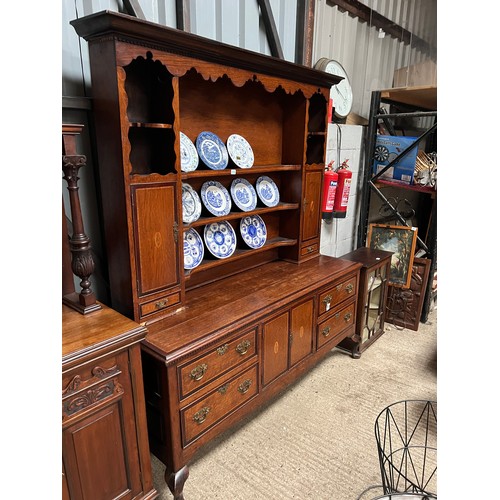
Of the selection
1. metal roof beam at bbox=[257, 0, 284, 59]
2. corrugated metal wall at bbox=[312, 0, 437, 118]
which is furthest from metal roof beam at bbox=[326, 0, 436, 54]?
metal roof beam at bbox=[257, 0, 284, 59]

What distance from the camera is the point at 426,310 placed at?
119 inches

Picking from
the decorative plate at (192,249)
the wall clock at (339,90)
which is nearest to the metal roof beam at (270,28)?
the wall clock at (339,90)

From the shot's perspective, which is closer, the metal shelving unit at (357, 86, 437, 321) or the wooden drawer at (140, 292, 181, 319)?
the wooden drawer at (140, 292, 181, 319)

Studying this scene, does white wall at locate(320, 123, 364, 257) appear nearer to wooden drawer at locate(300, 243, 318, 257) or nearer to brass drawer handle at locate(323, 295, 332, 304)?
wooden drawer at locate(300, 243, 318, 257)

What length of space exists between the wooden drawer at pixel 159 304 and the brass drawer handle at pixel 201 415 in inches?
16.9

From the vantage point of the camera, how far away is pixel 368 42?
3004 millimetres

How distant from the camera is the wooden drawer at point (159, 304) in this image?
4.89ft

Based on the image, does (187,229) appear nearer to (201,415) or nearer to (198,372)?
(198,372)

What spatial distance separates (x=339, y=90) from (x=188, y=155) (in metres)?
1.52

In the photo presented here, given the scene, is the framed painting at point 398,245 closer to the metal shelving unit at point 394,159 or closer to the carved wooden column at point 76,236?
the metal shelving unit at point 394,159

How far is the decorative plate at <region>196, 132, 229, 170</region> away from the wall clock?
112 centimetres

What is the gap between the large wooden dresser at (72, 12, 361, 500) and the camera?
133cm

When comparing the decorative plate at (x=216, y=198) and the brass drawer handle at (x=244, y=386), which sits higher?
the decorative plate at (x=216, y=198)

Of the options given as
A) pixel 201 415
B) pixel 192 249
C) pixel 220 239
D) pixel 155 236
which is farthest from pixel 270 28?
pixel 201 415
